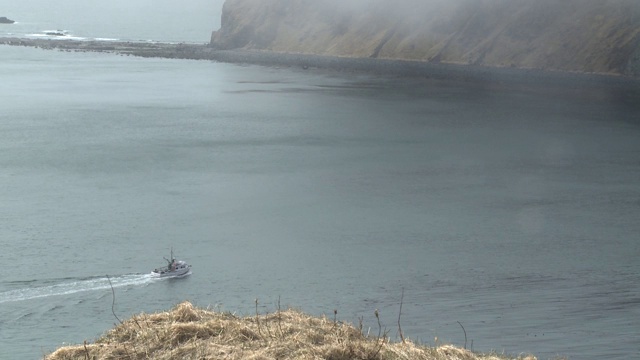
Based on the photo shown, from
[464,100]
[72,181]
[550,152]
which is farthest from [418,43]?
[72,181]

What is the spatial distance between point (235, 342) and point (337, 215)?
87.7 feet

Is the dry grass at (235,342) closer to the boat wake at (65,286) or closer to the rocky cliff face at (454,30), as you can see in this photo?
the boat wake at (65,286)

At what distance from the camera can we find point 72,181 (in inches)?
1576

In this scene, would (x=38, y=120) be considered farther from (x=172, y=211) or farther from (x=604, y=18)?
(x=604, y=18)

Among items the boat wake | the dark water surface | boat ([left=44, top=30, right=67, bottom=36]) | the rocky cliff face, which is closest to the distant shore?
the rocky cliff face

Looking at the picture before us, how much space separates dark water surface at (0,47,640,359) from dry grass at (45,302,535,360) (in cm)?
1302

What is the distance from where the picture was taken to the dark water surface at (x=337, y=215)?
24422mm

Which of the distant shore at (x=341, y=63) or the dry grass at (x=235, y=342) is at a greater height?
the distant shore at (x=341, y=63)

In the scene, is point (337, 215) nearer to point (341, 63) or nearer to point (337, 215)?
point (337, 215)

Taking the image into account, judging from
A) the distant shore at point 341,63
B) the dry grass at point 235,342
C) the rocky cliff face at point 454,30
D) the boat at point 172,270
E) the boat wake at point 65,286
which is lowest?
the boat wake at point 65,286

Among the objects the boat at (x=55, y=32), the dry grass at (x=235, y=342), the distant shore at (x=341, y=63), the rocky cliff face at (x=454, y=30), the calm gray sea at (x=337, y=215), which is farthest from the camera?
the boat at (x=55, y=32)

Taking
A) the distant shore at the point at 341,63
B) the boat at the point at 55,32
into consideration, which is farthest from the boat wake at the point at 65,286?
the boat at the point at 55,32

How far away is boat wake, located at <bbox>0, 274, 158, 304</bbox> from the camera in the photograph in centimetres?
2500

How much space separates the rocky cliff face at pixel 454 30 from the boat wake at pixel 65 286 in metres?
70.1
